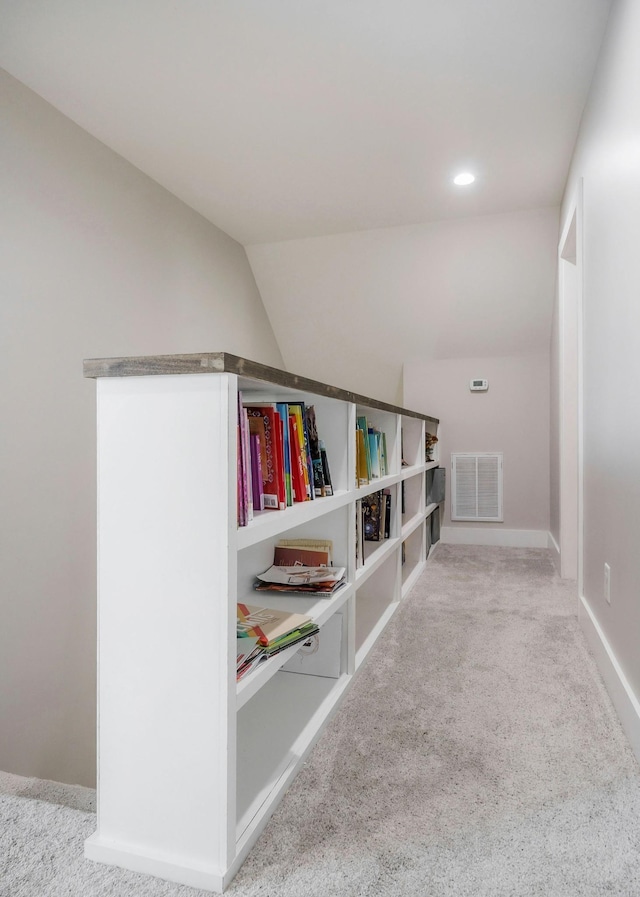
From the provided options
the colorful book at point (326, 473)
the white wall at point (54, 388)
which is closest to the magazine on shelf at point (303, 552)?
the colorful book at point (326, 473)

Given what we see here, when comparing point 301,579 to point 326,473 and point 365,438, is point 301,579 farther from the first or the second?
point 365,438

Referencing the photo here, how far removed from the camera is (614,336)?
1759 mm

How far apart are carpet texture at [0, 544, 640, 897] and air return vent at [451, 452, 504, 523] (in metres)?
2.64

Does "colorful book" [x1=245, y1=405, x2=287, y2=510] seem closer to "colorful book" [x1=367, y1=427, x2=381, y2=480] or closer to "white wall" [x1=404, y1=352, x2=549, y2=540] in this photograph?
"colorful book" [x1=367, y1=427, x2=381, y2=480]

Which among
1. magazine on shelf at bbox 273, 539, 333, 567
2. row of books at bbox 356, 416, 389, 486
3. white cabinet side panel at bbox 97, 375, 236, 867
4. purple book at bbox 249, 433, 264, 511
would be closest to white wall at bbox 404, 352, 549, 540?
row of books at bbox 356, 416, 389, 486

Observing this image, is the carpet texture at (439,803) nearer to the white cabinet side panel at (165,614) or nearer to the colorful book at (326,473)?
the white cabinet side panel at (165,614)

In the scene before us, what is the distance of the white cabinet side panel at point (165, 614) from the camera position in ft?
3.42

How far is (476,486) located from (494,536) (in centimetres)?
44

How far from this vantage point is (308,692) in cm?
178

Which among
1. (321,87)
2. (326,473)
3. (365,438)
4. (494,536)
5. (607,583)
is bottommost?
(494,536)

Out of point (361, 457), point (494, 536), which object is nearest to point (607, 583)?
point (361, 457)

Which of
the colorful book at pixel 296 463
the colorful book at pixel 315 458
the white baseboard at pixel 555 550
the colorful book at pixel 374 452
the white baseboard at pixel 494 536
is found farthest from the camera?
the white baseboard at pixel 494 536

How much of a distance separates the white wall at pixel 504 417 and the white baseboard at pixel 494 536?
26 mm

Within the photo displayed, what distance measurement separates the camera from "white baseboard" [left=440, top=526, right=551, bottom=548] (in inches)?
183
